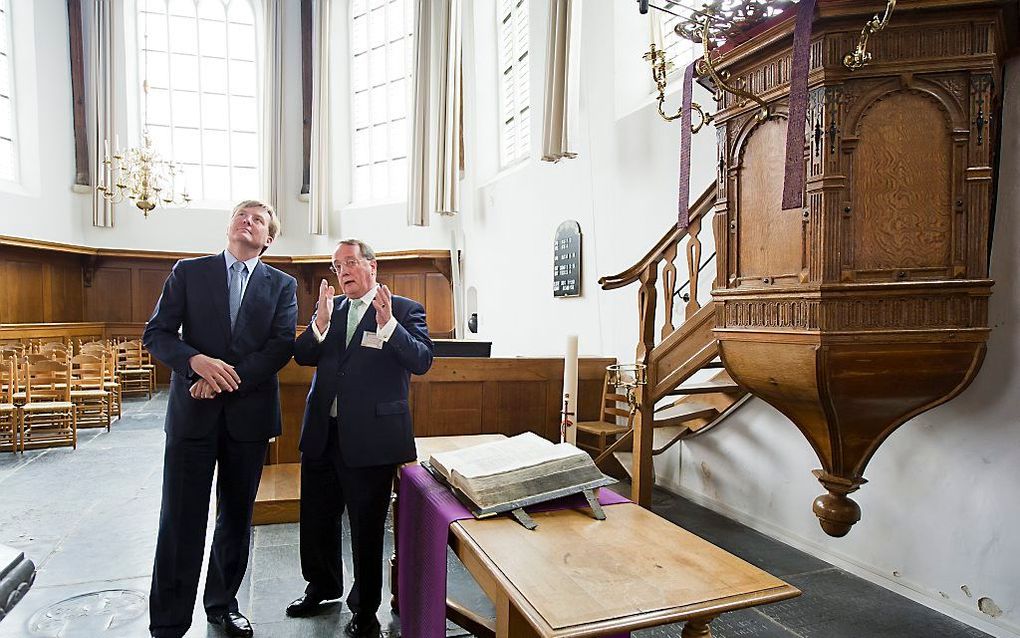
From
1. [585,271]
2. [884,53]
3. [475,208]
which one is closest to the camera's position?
[884,53]

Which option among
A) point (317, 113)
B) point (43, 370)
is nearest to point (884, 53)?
point (43, 370)

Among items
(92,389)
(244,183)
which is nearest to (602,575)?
(92,389)

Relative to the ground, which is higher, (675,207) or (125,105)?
(125,105)

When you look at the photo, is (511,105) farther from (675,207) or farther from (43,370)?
(43,370)

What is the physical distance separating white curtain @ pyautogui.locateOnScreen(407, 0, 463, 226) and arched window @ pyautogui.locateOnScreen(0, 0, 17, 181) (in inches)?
244

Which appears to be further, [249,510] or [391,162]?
[391,162]

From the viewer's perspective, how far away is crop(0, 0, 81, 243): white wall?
34.5 feet

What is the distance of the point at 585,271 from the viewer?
614cm

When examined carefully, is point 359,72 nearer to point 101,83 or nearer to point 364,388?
point 101,83

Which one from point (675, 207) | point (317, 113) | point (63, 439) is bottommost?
point (63, 439)

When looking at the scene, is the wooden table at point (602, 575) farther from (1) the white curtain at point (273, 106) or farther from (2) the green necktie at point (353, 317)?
(1) the white curtain at point (273, 106)

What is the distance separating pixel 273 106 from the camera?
1207 cm

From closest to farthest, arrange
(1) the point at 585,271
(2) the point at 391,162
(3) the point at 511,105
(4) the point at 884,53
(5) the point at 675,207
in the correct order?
1. (4) the point at 884,53
2. (5) the point at 675,207
3. (1) the point at 585,271
4. (3) the point at 511,105
5. (2) the point at 391,162

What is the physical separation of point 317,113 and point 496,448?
11155mm
